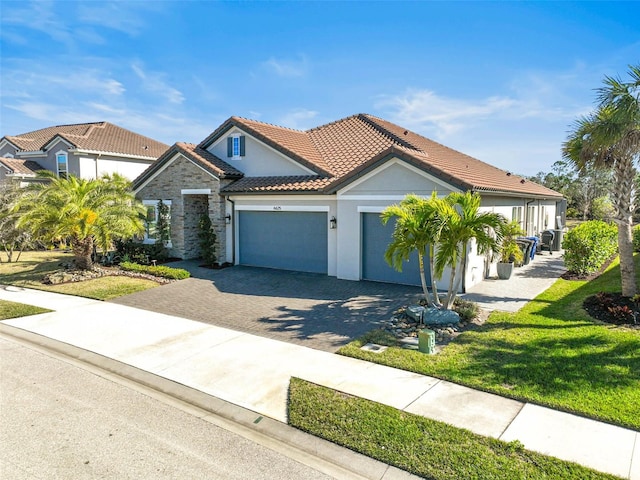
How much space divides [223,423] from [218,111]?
70.6 ft

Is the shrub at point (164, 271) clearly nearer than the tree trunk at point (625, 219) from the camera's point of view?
No

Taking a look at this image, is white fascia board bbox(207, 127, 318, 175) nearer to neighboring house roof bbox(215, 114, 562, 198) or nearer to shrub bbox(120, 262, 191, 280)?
neighboring house roof bbox(215, 114, 562, 198)

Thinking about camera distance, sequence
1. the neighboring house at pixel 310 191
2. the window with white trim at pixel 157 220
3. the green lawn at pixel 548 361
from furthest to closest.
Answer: the window with white trim at pixel 157 220, the neighboring house at pixel 310 191, the green lawn at pixel 548 361

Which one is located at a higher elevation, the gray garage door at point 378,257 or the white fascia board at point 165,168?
the white fascia board at point 165,168

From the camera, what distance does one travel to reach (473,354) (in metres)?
8.59

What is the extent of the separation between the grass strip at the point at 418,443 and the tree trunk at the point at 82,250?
1392 centimetres

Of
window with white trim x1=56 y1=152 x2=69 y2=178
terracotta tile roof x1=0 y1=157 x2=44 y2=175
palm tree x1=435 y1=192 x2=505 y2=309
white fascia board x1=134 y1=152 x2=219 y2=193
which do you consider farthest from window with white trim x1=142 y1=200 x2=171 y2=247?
palm tree x1=435 y1=192 x2=505 y2=309

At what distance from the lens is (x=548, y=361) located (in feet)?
26.3

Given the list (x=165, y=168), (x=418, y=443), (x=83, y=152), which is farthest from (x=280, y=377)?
(x=83, y=152)

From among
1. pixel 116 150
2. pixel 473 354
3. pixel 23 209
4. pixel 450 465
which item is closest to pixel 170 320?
pixel 473 354

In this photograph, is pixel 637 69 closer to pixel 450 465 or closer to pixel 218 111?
pixel 450 465

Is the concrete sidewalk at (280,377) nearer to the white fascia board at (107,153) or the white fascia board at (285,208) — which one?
the white fascia board at (285,208)

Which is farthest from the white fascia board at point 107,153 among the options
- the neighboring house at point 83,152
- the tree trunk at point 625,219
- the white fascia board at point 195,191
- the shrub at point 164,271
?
the tree trunk at point 625,219

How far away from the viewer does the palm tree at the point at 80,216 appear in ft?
53.7
